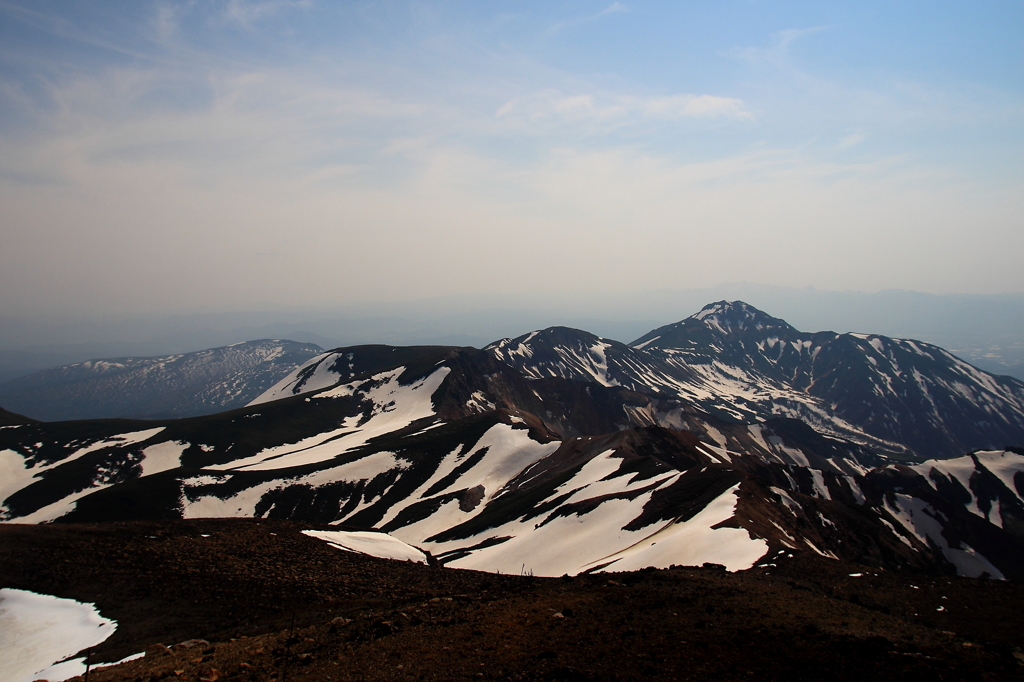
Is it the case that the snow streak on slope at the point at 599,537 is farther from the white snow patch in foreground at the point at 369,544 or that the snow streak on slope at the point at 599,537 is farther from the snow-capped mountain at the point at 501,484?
the white snow patch in foreground at the point at 369,544

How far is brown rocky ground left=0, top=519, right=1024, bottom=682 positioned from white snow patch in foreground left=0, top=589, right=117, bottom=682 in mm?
875

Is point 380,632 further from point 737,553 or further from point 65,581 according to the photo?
point 737,553

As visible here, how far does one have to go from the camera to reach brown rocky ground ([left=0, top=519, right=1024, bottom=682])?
16859 millimetres

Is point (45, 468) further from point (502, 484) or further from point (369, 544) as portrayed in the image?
point (369, 544)

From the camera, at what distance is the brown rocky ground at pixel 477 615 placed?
1686 centimetres

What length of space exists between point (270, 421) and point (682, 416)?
449 ft

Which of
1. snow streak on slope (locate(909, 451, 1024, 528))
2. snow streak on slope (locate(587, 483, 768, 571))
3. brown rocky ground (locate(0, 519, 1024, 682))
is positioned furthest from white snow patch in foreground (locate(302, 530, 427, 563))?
snow streak on slope (locate(909, 451, 1024, 528))

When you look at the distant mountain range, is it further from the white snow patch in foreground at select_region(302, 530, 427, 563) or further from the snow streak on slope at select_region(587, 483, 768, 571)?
the white snow patch in foreground at select_region(302, 530, 427, 563)

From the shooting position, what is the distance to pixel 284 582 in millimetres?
31109

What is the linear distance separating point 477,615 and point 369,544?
A: 83.2 feet

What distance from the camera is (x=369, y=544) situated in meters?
45.0

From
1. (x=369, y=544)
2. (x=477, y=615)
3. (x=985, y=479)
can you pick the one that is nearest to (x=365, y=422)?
→ (x=369, y=544)

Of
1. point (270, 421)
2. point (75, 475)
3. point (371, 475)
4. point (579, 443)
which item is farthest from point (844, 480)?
point (75, 475)

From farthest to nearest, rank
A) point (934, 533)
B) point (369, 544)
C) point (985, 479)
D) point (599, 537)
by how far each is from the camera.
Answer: point (985, 479)
point (934, 533)
point (599, 537)
point (369, 544)
